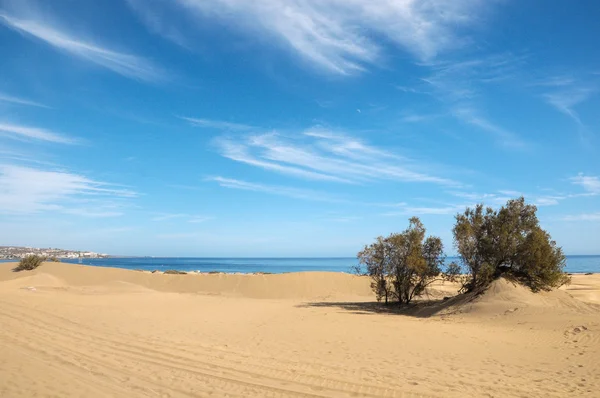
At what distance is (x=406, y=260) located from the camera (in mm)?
23141

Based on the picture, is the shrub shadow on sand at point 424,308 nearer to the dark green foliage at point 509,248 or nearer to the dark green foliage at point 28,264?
the dark green foliage at point 509,248

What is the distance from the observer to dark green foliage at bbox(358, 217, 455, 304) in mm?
23609

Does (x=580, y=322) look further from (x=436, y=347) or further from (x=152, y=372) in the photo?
(x=152, y=372)

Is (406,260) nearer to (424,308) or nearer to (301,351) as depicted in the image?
(424,308)

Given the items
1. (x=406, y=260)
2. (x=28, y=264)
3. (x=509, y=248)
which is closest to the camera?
(x=509, y=248)

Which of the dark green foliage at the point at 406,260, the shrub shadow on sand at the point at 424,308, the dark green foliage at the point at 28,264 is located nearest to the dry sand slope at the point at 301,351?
the shrub shadow on sand at the point at 424,308

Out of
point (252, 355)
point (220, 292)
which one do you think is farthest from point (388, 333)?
point (220, 292)

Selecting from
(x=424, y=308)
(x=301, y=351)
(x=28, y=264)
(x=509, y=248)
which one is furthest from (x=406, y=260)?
(x=28, y=264)

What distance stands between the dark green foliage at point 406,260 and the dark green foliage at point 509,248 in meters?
1.99

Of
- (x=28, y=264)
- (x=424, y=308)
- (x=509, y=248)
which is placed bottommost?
(x=424, y=308)

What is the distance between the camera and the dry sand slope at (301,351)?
312 inches

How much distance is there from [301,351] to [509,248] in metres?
14.4

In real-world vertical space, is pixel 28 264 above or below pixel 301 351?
above

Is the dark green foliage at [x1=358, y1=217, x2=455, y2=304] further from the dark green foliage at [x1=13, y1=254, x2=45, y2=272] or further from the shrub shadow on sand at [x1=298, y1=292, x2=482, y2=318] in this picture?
the dark green foliage at [x1=13, y1=254, x2=45, y2=272]
